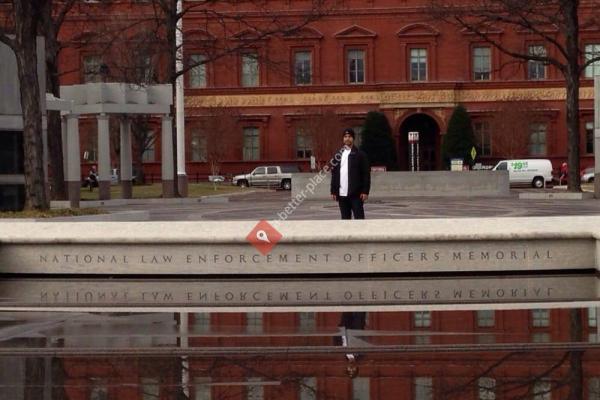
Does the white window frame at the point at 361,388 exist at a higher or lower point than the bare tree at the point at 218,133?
lower

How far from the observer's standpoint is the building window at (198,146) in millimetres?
74562

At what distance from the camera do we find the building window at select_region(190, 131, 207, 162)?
74562 millimetres

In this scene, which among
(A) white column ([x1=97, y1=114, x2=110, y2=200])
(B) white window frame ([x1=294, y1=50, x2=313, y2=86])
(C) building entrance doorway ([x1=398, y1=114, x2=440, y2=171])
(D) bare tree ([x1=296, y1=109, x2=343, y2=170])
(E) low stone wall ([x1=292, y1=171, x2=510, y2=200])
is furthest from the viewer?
(C) building entrance doorway ([x1=398, y1=114, x2=440, y2=171])

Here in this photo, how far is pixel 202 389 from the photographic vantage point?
794 centimetres

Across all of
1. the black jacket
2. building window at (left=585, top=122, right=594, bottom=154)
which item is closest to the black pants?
the black jacket

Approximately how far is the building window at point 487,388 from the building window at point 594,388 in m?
0.61

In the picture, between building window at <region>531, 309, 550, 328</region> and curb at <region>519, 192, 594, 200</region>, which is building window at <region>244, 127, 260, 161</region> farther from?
building window at <region>531, 309, 550, 328</region>

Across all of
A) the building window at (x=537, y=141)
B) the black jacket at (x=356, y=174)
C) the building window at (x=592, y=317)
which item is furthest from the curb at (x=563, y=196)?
the building window at (x=537, y=141)

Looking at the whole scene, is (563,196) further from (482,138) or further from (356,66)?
(356,66)

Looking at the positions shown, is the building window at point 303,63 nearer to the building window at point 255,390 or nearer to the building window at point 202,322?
the building window at point 202,322

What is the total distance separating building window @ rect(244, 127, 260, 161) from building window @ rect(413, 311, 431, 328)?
65.8 meters

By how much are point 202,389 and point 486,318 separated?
162 inches

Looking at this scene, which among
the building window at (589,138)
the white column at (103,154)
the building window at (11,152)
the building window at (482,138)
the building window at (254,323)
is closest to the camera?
the building window at (254,323)

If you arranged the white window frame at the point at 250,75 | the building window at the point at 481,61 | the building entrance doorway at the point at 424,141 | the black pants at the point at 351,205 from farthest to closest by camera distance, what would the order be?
the white window frame at the point at 250,75 < the building entrance doorway at the point at 424,141 < the building window at the point at 481,61 < the black pants at the point at 351,205
